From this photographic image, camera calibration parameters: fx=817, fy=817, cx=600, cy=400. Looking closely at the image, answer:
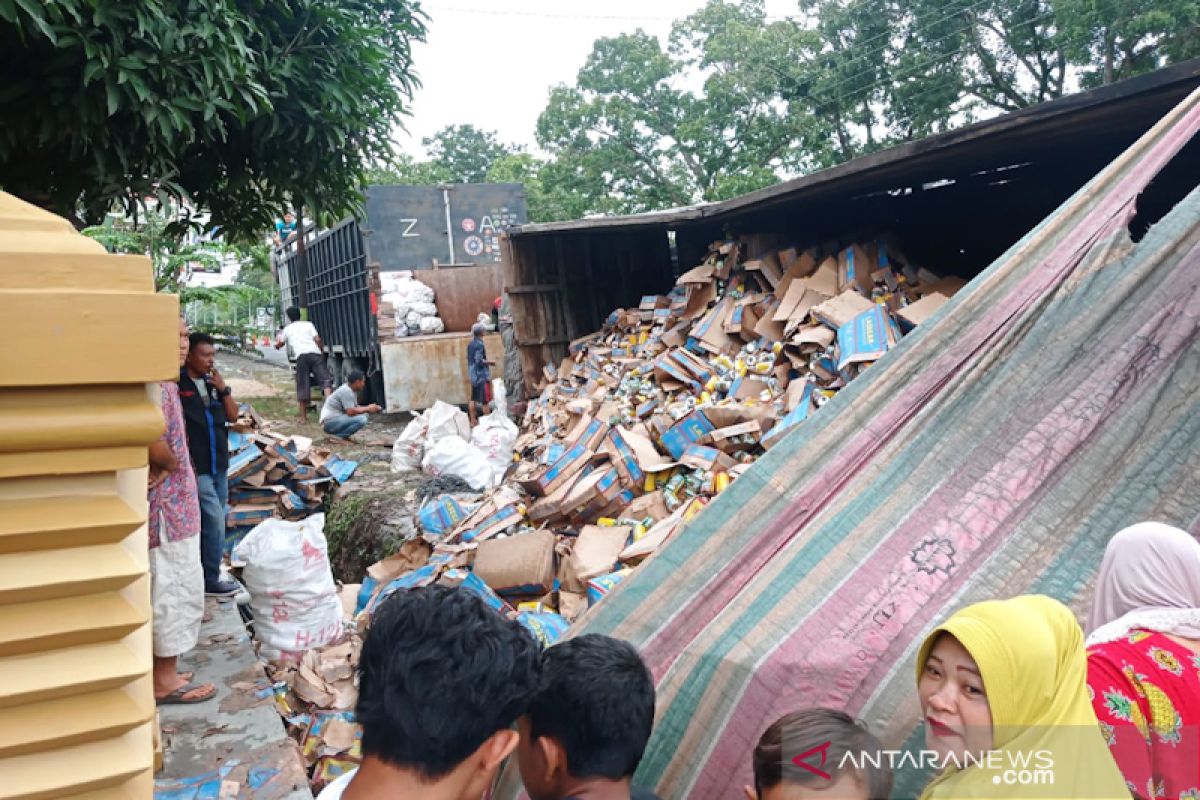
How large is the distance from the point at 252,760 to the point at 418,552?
5.97 ft

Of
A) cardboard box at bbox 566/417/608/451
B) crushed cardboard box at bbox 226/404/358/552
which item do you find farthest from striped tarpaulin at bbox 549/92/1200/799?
crushed cardboard box at bbox 226/404/358/552

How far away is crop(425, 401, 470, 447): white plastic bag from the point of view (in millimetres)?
6141

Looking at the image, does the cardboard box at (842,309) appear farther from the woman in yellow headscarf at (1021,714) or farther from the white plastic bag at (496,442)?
the woman in yellow headscarf at (1021,714)

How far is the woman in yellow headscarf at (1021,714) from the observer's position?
101cm

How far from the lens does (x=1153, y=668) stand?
48.7 inches

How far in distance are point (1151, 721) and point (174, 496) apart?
2.39 meters

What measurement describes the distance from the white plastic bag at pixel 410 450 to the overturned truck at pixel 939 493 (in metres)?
4.67

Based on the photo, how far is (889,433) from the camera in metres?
1.85

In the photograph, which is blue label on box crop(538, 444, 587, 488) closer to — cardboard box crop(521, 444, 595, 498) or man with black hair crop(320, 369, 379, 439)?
cardboard box crop(521, 444, 595, 498)

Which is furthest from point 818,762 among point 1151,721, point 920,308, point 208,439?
point 920,308

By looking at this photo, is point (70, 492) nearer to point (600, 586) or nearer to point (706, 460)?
point (600, 586)

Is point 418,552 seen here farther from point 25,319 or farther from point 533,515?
point 25,319

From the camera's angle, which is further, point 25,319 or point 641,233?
point 641,233

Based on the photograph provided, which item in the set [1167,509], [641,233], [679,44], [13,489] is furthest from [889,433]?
[679,44]
